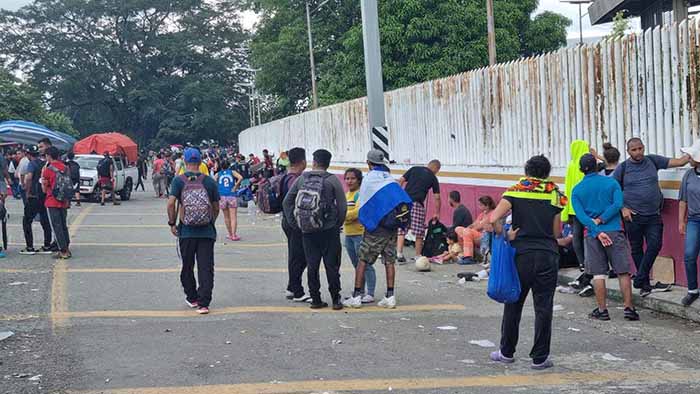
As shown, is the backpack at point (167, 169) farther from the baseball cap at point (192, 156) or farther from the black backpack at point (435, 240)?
the baseball cap at point (192, 156)

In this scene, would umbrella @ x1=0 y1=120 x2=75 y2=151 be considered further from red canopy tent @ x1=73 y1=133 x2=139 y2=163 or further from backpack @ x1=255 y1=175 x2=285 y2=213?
backpack @ x1=255 y1=175 x2=285 y2=213

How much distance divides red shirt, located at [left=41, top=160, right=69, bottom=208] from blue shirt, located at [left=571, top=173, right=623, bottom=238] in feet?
26.9

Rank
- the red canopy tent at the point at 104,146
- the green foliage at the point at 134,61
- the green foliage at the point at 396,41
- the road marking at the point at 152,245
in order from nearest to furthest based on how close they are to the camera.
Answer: the road marking at the point at 152,245 < the red canopy tent at the point at 104,146 < the green foliage at the point at 396,41 < the green foliage at the point at 134,61

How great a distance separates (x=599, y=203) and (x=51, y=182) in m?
8.43

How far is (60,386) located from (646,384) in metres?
4.32

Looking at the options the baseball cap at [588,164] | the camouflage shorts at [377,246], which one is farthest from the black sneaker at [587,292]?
the camouflage shorts at [377,246]

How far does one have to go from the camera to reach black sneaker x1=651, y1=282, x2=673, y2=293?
10094mm

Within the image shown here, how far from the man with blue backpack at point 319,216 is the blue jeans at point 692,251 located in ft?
11.8

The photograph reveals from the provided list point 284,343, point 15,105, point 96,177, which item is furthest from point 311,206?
point 15,105

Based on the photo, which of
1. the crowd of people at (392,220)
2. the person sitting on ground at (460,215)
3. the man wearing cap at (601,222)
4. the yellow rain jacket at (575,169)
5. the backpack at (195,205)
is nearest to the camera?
the man wearing cap at (601,222)

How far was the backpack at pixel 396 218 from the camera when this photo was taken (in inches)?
385

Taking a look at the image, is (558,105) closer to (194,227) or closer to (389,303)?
(389,303)

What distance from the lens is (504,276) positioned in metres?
7.02

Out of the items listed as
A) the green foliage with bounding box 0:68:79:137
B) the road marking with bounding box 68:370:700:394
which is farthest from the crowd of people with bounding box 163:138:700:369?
the green foliage with bounding box 0:68:79:137
